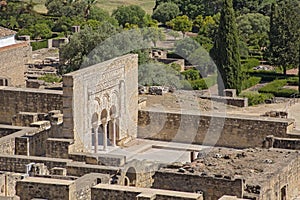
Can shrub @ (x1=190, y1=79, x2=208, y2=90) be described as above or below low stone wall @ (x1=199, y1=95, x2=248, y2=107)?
above

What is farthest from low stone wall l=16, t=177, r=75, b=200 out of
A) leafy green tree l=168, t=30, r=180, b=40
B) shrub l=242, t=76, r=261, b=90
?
leafy green tree l=168, t=30, r=180, b=40

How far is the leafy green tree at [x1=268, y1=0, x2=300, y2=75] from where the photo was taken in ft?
148

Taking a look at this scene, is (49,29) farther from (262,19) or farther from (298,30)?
(298,30)

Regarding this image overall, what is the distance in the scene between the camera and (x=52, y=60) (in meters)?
47.2

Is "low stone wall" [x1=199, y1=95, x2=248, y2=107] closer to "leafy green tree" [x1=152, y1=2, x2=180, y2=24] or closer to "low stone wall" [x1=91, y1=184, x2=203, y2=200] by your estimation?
"low stone wall" [x1=91, y1=184, x2=203, y2=200]

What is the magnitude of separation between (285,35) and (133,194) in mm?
32074

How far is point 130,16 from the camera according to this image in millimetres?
61969

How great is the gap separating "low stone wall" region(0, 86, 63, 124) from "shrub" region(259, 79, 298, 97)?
1839 cm

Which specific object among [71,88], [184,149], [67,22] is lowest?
[184,149]

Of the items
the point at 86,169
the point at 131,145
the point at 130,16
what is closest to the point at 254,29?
the point at 130,16

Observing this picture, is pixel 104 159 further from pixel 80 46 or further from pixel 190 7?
pixel 190 7

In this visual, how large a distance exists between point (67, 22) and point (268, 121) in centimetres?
3934

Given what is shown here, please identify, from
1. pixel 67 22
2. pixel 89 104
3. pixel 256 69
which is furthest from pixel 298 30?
pixel 89 104

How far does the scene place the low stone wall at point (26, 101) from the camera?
2366 cm
